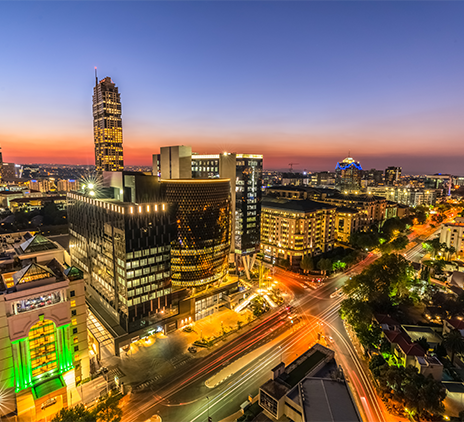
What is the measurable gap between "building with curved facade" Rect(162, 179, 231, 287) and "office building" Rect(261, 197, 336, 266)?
51.3m

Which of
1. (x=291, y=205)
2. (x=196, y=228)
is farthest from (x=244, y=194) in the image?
(x=291, y=205)

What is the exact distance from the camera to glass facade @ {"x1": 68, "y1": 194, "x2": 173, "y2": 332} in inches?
2817

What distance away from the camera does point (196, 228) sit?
88.1 meters

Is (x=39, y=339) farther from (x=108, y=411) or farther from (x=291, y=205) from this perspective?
(x=291, y=205)

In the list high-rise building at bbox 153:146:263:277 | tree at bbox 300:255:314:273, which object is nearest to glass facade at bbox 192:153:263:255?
high-rise building at bbox 153:146:263:277

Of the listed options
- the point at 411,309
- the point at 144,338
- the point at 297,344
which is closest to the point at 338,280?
the point at 411,309

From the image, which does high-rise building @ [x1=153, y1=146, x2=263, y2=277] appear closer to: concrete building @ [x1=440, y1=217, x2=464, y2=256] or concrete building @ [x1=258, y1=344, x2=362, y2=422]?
concrete building @ [x1=258, y1=344, x2=362, y2=422]

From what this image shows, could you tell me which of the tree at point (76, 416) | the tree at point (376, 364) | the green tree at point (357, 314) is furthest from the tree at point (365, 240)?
the tree at point (76, 416)

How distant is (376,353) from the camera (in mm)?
65500

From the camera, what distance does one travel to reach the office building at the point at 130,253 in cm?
7175

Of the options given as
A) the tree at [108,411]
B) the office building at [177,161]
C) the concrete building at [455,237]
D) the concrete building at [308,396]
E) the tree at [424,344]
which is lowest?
the tree at [108,411]

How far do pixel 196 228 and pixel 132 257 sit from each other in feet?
75.3

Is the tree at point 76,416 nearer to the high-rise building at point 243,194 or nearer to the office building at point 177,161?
the office building at point 177,161

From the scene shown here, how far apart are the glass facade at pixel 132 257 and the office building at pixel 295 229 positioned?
230 ft
